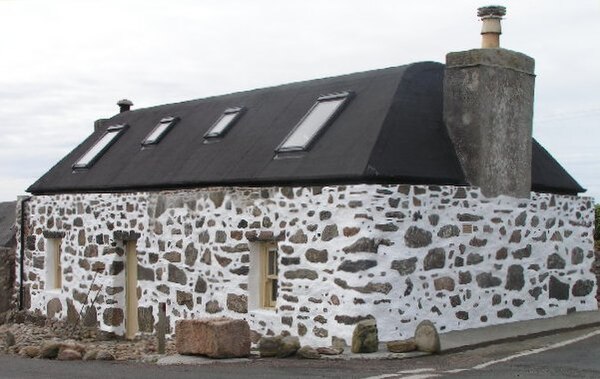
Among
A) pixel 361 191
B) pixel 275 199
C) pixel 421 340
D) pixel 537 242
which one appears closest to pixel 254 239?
pixel 275 199

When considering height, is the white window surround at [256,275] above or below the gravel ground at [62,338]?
above

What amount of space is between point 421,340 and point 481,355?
2.77ft

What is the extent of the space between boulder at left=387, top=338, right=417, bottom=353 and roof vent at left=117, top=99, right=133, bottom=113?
46.2 feet

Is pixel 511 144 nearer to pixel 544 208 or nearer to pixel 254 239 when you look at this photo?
pixel 544 208

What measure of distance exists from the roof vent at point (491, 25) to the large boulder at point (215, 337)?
643 centimetres

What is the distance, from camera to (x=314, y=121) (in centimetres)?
1531

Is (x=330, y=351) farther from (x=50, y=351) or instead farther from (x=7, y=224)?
(x=7, y=224)

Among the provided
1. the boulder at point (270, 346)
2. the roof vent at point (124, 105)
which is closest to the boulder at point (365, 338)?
the boulder at point (270, 346)

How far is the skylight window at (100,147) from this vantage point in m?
20.4

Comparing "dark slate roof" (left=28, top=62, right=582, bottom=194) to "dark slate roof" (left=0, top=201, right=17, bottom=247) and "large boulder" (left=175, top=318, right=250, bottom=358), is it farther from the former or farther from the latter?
"dark slate roof" (left=0, top=201, right=17, bottom=247)

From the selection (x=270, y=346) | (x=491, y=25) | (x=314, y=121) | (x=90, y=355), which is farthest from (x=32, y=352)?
(x=491, y=25)

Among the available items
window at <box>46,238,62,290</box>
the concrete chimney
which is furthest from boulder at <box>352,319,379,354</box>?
window at <box>46,238,62,290</box>

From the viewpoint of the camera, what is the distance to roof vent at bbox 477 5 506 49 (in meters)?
15.0

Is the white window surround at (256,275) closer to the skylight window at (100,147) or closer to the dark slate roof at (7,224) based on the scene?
the skylight window at (100,147)
